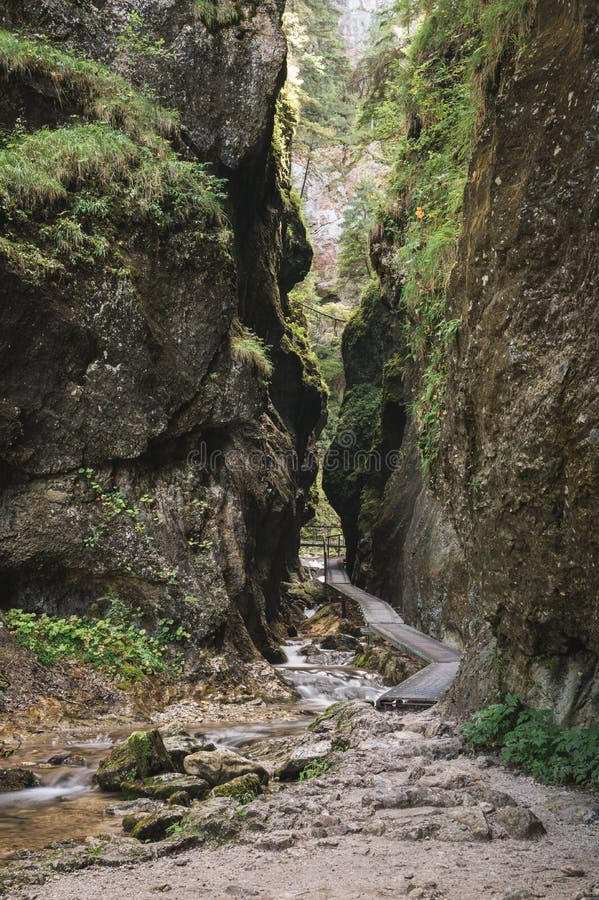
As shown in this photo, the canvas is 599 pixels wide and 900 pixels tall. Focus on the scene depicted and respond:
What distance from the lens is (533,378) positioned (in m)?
5.19

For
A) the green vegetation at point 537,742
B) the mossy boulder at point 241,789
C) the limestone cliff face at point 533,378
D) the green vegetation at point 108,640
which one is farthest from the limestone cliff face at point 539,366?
the green vegetation at point 108,640

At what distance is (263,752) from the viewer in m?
7.87

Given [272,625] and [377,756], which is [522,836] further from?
[272,625]

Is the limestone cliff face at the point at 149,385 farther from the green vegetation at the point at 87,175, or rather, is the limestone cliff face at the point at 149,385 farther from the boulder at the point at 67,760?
the boulder at the point at 67,760

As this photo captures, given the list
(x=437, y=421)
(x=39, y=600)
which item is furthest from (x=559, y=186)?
(x=39, y=600)

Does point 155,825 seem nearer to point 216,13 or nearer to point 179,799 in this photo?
point 179,799

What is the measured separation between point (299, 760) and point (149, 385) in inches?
294

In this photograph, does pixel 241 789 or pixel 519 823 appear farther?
pixel 241 789

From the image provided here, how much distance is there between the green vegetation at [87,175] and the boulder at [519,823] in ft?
33.0

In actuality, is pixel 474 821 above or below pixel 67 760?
above

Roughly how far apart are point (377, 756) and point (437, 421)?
428 centimetres

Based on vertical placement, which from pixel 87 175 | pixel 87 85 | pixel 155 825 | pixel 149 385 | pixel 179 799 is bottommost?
pixel 179 799

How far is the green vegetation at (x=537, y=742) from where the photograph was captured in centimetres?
468

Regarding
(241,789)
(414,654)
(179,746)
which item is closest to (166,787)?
(241,789)
